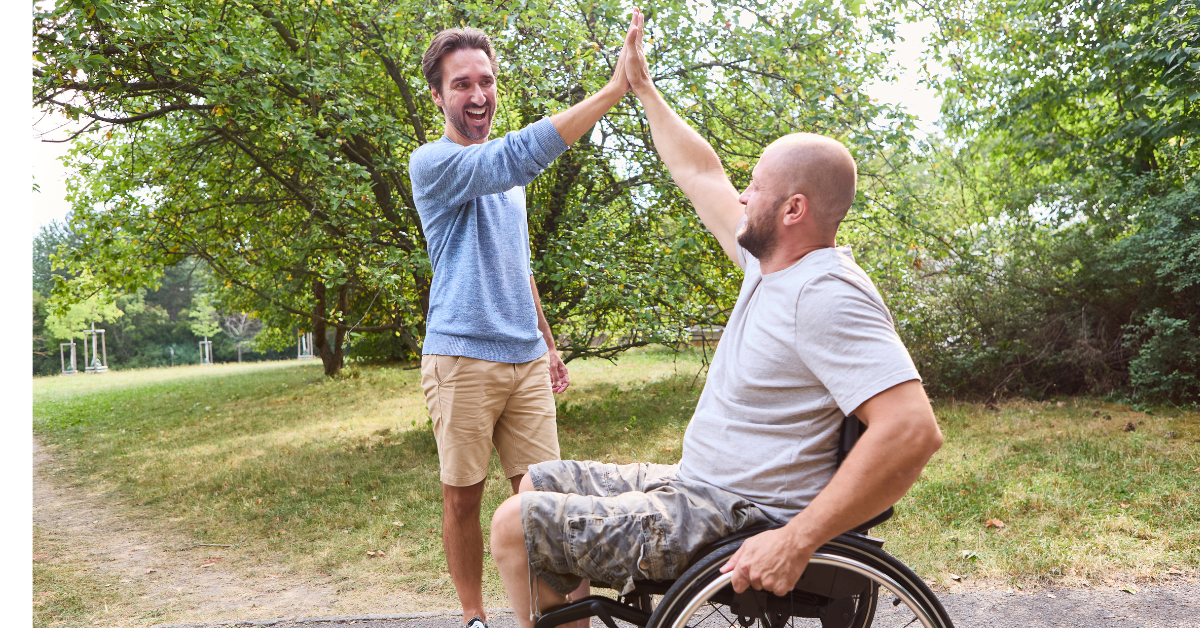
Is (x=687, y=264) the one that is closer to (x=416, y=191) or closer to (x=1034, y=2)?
(x=416, y=191)

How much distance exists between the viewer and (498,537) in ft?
5.85

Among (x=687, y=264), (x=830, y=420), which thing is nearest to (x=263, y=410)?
(x=687, y=264)

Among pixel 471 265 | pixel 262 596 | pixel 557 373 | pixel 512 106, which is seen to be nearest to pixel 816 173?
pixel 471 265

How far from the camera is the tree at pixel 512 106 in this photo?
223 inches

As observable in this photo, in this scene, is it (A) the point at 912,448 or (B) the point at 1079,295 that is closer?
(A) the point at 912,448

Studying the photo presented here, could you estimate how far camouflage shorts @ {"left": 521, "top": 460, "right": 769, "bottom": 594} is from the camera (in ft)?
5.58

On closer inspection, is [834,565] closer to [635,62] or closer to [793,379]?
[793,379]

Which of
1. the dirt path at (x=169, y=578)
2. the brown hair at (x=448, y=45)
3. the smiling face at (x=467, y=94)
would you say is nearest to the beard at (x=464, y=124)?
the smiling face at (x=467, y=94)

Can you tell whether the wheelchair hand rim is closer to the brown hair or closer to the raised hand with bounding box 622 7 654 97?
the raised hand with bounding box 622 7 654 97

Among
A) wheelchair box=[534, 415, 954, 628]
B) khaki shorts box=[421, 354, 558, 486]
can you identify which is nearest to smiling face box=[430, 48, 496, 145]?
khaki shorts box=[421, 354, 558, 486]

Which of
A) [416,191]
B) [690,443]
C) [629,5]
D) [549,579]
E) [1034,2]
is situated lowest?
[549,579]

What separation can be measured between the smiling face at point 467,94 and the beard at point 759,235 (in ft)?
3.81

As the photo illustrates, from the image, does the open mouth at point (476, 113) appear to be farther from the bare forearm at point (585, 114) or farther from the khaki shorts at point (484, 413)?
the khaki shorts at point (484, 413)

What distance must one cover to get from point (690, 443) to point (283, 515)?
16.1ft
